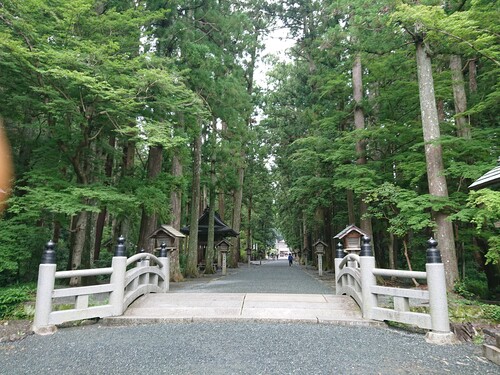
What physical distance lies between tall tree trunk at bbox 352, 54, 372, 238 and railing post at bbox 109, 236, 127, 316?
872 centimetres

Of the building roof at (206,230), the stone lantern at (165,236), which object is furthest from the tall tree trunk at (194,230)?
the stone lantern at (165,236)

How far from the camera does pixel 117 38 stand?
8.46 meters

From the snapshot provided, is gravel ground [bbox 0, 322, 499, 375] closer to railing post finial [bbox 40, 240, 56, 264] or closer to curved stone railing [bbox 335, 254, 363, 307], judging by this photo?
railing post finial [bbox 40, 240, 56, 264]

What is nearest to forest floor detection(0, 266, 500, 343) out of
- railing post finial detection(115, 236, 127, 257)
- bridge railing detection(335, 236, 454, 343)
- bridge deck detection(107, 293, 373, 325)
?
bridge railing detection(335, 236, 454, 343)

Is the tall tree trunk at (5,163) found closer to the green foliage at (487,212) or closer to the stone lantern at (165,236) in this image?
the stone lantern at (165,236)

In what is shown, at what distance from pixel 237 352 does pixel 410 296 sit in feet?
9.67

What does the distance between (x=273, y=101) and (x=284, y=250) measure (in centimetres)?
8774

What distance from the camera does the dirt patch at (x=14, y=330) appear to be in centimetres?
495

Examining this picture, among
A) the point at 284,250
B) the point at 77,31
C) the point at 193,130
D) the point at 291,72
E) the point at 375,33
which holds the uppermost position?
the point at 291,72

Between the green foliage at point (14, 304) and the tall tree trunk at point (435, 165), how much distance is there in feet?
31.1

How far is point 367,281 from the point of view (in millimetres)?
5676

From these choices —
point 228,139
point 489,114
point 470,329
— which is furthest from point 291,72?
point 470,329

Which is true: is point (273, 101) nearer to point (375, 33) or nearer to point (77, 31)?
point (375, 33)

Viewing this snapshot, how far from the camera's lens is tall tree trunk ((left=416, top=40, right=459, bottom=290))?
7.55 meters
